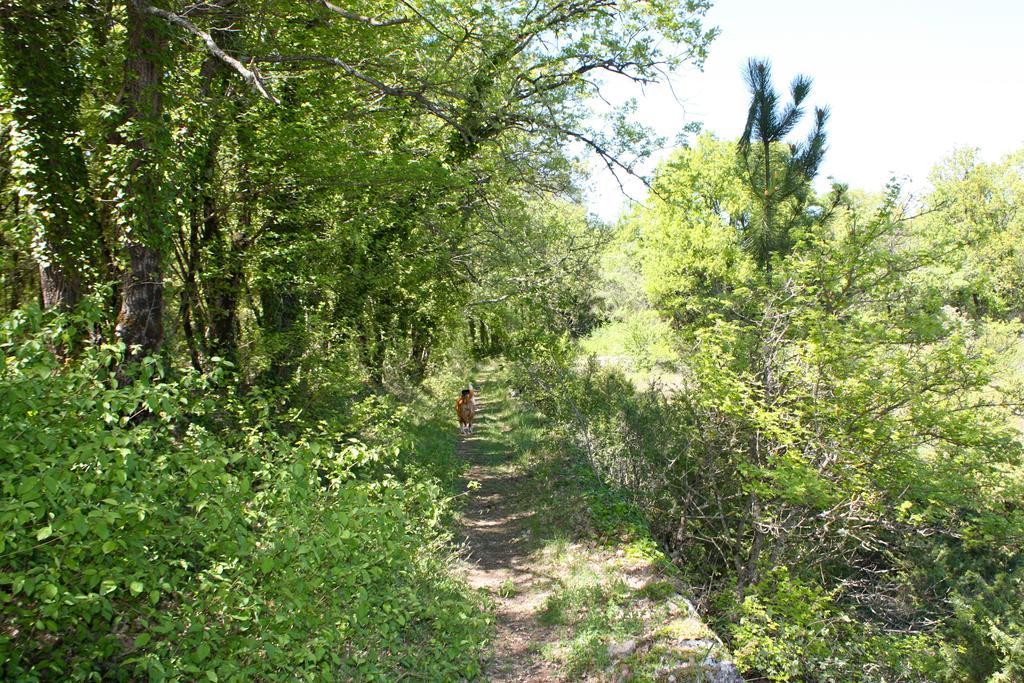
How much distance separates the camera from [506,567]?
28.8 ft

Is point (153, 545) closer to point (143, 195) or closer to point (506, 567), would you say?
point (143, 195)

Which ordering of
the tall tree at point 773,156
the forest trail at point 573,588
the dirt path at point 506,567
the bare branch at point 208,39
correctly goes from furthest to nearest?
the tall tree at point 773,156
the dirt path at point 506,567
the forest trail at point 573,588
the bare branch at point 208,39

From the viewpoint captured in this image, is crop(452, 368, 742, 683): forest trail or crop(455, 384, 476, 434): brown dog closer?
crop(452, 368, 742, 683): forest trail

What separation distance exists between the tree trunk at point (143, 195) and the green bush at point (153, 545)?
218cm

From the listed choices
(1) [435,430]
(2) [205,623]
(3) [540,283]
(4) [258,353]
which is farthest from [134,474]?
(1) [435,430]

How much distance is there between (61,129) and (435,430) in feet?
35.8

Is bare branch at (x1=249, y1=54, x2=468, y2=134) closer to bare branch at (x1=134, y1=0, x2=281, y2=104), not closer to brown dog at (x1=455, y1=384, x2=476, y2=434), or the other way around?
bare branch at (x1=134, y1=0, x2=281, y2=104)

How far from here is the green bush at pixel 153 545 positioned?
116 inches

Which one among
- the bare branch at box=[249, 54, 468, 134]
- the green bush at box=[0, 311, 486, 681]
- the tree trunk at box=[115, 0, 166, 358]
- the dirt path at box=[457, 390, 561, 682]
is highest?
A: the bare branch at box=[249, 54, 468, 134]

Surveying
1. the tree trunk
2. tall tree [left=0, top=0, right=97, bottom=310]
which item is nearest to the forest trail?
the tree trunk

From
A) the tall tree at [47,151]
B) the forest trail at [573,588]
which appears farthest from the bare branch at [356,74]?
the forest trail at [573,588]

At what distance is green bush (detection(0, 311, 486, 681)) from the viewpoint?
116 inches

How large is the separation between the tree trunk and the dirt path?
400cm

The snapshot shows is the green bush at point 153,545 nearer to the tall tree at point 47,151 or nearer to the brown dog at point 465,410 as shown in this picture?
the tall tree at point 47,151
